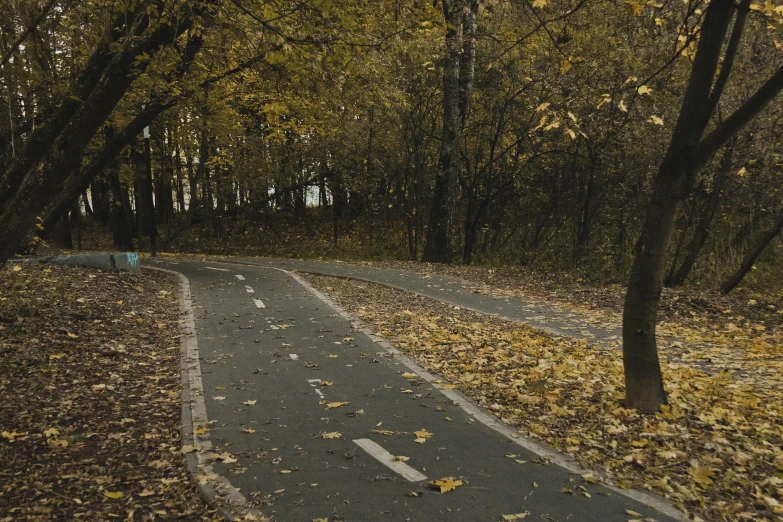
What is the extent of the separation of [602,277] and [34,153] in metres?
14.5

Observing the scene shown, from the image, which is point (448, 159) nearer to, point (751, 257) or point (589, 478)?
point (751, 257)

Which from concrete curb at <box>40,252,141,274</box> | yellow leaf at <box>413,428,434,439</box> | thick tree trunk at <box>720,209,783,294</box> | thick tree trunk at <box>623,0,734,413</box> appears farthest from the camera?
concrete curb at <box>40,252,141,274</box>

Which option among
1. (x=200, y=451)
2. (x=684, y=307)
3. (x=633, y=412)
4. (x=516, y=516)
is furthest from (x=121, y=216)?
(x=516, y=516)

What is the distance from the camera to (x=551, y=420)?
657 cm

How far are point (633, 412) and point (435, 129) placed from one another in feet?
59.4

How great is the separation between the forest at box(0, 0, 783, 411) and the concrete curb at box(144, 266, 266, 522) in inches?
99.8

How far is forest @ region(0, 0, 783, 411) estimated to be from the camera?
6688 mm

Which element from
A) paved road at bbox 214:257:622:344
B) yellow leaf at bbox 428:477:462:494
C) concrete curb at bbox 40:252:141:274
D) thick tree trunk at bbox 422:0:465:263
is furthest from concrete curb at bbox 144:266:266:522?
thick tree trunk at bbox 422:0:465:263

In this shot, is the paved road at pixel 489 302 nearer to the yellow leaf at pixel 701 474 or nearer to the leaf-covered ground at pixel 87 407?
the yellow leaf at pixel 701 474

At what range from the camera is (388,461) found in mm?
5449

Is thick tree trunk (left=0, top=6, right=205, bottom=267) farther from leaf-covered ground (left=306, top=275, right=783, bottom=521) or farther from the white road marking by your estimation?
leaf-covered ground (left=306, top=275, right=783, bottom=521)

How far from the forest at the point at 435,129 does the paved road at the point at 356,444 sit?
2.02m

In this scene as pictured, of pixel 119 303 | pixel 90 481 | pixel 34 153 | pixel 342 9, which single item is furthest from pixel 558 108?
pixel 90 481

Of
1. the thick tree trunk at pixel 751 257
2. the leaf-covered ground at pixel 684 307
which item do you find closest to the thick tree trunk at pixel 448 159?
the leaf-covered ground at pixel 684 307
